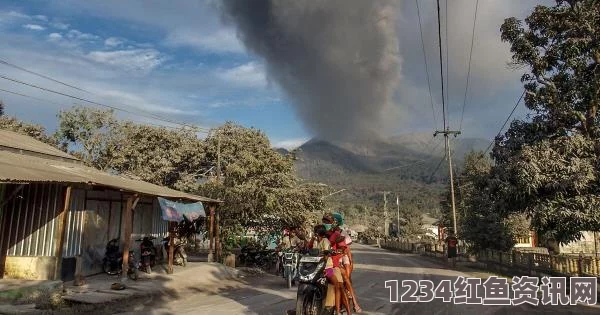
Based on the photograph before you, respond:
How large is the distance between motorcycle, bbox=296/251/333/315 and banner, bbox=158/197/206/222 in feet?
28.6

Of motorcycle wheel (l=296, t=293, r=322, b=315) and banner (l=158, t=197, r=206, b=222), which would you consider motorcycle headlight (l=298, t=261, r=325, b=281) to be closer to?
motorcycle wheel (l=296, t=293, r=322, b=315)

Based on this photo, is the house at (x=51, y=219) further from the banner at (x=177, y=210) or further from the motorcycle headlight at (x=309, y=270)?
the motorcycle headlight at (x=309, y=270)

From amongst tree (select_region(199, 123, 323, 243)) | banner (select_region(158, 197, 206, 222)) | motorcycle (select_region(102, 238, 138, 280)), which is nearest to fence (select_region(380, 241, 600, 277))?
tree (select_region(199, 123, 323, 243))

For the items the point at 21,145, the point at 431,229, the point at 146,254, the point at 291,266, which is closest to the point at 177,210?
the point at 146,254

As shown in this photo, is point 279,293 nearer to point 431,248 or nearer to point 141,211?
point 141,211

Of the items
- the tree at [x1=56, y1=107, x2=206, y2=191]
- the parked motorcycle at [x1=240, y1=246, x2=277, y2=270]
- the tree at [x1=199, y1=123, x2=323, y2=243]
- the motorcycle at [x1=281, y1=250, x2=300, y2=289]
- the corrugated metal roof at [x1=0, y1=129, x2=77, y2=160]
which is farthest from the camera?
the tree at [x1=56, y1=107, x2=206, y2=191]

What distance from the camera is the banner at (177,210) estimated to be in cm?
1560

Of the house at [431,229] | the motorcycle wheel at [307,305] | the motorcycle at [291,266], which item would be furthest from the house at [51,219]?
the house at [431,229]

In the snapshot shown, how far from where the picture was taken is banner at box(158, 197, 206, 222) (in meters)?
15.6

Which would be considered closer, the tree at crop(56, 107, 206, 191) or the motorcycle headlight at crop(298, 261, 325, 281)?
the motorcycle headlight at crop(298, 261, 325, 281)

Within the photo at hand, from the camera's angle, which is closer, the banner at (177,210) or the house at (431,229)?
the banner at (177,210)

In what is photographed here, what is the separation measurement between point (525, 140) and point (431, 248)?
2869 centimetres

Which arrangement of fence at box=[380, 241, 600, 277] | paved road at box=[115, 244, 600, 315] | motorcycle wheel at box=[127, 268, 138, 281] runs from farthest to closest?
fence at box=[380, 241, 600, 277] → motorcycle wheel at box=[127, 268, 138, 281] → paved road at box=[115, 244, 600, 315]

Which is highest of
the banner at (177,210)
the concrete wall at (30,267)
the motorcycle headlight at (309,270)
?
the banner at (177,210)
